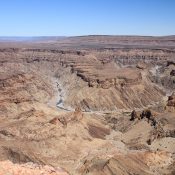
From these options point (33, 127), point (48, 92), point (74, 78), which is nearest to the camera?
point (33, 127)

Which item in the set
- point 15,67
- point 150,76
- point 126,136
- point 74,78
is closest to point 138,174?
point 126,136

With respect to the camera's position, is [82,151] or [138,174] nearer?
[138,174]

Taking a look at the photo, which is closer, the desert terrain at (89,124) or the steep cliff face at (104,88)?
the desert terrain at (89,124)

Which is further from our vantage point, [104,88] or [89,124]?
[104,88]

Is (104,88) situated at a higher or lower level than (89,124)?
lower

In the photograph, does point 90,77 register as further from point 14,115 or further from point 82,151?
point 82,151

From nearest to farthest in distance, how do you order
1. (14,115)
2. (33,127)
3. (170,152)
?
(170,152) → (33,127) → (14,115)

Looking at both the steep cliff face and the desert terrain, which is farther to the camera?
the steep cliff face
